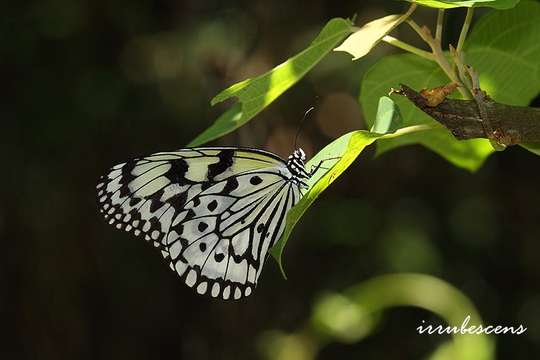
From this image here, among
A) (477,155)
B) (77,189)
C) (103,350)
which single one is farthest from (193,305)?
(477,155)

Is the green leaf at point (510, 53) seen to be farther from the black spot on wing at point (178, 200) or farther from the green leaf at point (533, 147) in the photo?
the black spot on wing at point (178, 200)

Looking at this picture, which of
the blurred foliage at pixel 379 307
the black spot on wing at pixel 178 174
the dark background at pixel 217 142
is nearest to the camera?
the black spot on wing at pixel 178 174

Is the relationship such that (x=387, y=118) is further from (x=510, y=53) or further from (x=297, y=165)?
(x=297, y=165)

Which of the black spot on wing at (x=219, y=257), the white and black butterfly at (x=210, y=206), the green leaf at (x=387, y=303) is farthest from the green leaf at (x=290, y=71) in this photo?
the green leaf at (x=387, y=303)

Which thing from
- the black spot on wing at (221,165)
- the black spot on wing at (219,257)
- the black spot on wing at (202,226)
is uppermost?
the black spot on wing at (221,165)

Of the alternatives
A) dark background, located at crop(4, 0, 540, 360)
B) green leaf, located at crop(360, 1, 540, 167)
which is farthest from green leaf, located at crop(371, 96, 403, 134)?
dark background, located at crop(4, 0, 540, 360)

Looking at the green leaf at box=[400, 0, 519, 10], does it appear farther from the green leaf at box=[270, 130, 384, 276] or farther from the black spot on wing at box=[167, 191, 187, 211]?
the black spot on wing at box=[167, 191, 187, 211]

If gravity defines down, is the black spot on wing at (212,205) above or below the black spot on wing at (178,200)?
below

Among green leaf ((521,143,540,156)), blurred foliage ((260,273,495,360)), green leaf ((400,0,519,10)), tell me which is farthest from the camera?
blurred foliage ((260,273,495,360))
